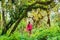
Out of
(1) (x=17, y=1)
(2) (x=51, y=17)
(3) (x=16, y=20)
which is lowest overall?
(2) (x=51, y=17)

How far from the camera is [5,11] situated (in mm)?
10680

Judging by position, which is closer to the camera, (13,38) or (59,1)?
(13,38)

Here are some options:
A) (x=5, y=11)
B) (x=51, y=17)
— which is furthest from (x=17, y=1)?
(x=51, y=17)

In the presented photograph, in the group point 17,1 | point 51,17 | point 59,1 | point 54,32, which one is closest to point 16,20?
point 17,1

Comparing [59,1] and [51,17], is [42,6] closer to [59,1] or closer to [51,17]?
[59,1]

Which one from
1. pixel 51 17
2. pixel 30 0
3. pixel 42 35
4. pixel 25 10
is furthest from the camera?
pixel 51 17

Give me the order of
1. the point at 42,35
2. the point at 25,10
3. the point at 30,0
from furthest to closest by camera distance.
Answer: the point at 30,0
the point at 42,35
the point at 25,10

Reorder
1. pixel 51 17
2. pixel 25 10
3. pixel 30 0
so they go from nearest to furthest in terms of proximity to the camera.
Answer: pixel 25 10 < pixel 30 0 < pixel 51 17

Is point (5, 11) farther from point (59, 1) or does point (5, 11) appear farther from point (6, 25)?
point (59, 1)

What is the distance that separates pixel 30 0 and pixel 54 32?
194 cm

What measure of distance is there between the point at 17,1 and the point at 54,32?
1806 mm

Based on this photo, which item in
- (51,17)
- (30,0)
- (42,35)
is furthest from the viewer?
(51,17)

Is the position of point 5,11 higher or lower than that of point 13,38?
higher

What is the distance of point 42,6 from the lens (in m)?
9.82
